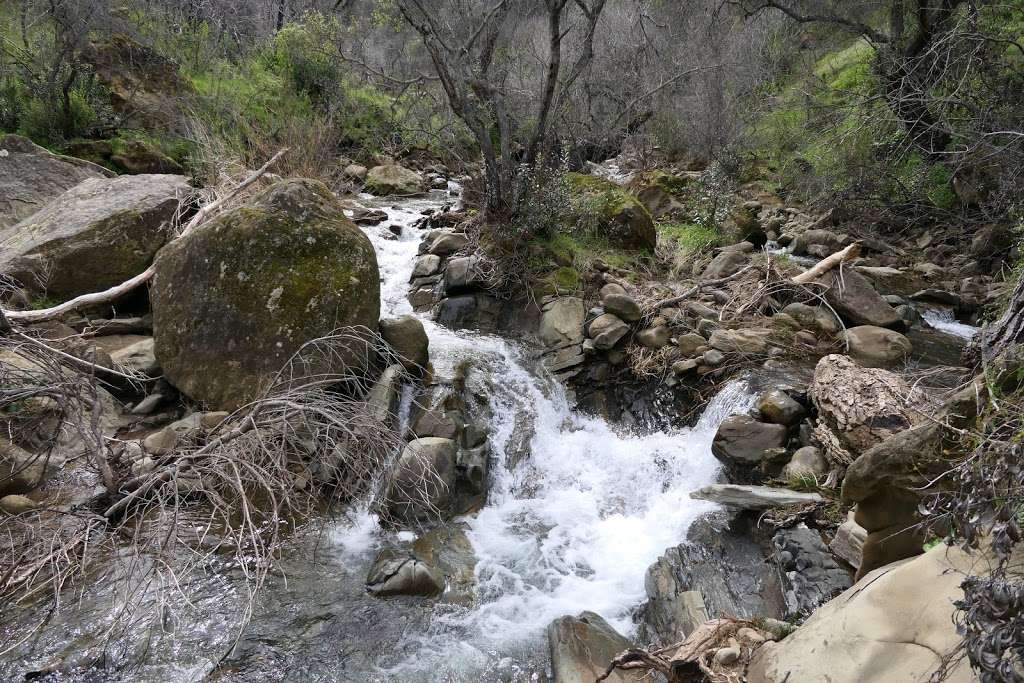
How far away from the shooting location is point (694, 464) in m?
4.62

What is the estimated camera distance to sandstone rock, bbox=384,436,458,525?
4051 millimetres

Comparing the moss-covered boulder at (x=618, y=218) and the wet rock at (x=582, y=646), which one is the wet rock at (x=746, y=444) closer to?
the wet rock at (x=582, y=646)

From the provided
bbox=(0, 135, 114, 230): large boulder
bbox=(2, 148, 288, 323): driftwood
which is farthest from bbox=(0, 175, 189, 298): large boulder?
bbox=(0, 135, 114, 230): large boulder

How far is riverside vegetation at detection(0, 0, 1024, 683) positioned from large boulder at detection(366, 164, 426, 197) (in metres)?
1.16

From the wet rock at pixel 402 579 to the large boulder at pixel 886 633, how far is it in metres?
1.90

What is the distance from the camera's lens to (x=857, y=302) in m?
5.59

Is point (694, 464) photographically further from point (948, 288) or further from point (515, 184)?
point (948, 288)

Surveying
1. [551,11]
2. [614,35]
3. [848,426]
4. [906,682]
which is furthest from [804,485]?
[614,35]

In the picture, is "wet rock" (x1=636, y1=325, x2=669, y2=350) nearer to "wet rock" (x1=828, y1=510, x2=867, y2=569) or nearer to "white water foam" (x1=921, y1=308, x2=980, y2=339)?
"wet rock" (x1=828, y1=510, x2=867, y2=569)

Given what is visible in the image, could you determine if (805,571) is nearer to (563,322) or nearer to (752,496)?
(752,496)

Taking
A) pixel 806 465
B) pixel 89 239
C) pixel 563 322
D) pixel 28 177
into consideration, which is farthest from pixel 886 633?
pixel 28 177

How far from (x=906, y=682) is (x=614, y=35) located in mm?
14163

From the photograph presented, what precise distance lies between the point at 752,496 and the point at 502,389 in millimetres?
2377

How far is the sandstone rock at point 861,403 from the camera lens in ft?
12.1
